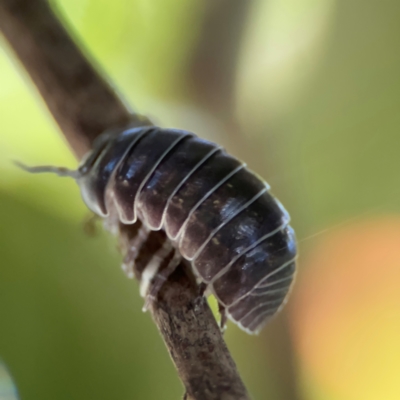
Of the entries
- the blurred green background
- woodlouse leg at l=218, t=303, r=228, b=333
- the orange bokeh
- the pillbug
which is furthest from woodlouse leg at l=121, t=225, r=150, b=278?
the orange bokeh

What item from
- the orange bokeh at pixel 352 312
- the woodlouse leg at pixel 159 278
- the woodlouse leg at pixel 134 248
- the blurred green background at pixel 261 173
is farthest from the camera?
the orange bokeh at pixel 352 312

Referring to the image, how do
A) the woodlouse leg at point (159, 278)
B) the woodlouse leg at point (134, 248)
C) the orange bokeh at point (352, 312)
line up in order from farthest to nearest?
the orange bokeh at point (352, 312) → the woodlouse leg at point (134, 248) → the woodlouse leg at point (159, 278)

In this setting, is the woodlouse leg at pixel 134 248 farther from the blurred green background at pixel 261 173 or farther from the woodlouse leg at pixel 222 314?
the blurred green background at pixel 261 173

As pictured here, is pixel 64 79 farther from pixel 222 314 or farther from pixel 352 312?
pixel 352 312

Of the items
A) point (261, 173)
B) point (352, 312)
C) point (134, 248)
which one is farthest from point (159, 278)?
point (352, 312)

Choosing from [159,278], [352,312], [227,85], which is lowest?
[352,312]

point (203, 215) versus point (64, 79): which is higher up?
point (64, 79)

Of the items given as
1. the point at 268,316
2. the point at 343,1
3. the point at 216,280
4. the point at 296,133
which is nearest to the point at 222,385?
the point at 216,280

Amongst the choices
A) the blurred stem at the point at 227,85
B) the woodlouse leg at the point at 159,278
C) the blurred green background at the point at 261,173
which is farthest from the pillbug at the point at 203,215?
the blurred stem at the point at 227,85
